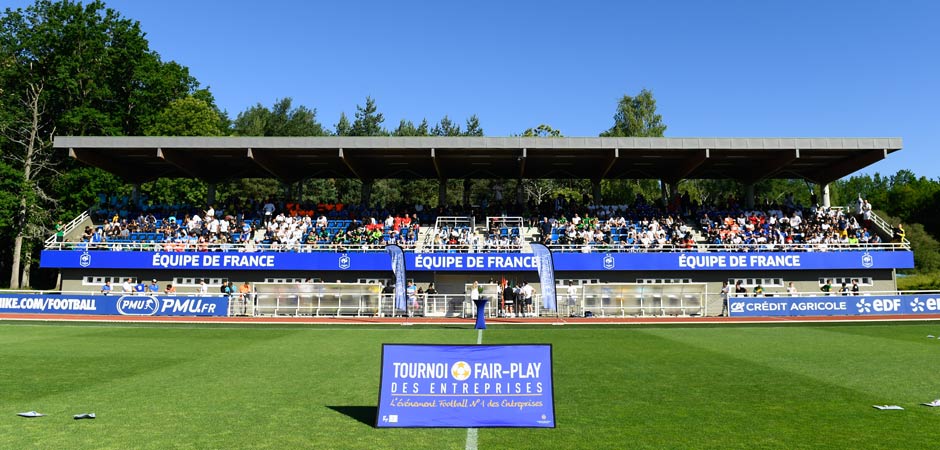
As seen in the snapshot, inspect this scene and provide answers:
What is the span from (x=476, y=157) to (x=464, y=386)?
3363cm

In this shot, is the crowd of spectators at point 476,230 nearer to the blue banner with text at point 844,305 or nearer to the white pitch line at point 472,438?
the blue banner with text at point 844,305

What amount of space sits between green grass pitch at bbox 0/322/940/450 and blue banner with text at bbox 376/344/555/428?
0.21 meters

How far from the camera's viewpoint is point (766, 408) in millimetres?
8602

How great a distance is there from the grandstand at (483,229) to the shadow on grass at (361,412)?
2208 cm

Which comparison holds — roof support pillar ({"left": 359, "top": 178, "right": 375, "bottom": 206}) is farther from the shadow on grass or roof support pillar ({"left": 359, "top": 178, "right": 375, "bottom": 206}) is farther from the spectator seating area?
the shadow on grass

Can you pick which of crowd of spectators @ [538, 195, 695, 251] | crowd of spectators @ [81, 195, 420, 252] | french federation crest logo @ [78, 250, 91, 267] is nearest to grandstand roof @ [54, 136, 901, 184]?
crowd of spectators @ [538, 195, 695, 251]

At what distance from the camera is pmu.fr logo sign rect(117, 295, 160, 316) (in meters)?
27.4

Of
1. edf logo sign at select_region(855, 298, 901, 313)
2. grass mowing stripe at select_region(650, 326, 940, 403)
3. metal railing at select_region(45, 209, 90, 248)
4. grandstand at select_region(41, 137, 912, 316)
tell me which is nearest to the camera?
grass mowing stripe at select_region(650, 326, 940, 403)

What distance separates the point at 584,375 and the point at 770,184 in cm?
9287

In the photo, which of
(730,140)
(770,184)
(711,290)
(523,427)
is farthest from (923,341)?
(770,184)

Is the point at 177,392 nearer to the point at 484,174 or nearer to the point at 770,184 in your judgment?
the point at 484,174

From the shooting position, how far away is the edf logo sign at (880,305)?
27.7 metres

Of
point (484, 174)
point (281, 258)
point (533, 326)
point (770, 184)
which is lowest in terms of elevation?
point (533, 326)

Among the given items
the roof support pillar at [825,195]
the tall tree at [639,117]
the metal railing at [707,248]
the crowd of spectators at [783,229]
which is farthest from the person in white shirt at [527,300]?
the tall tree at [639,117]
